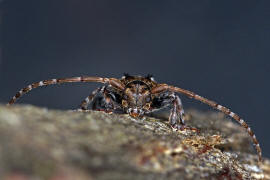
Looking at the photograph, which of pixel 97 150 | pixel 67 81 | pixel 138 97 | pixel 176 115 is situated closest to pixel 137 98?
pixel 138 97

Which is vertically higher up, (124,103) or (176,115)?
(124,103)

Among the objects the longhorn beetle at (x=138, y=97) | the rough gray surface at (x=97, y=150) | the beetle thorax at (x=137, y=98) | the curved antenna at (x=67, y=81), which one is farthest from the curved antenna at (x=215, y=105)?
the curved antenna at (x=67, y=81)

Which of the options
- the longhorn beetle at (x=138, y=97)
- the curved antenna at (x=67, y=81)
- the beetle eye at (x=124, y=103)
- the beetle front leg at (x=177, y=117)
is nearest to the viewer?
the curved antenna at (x=67, y=81)

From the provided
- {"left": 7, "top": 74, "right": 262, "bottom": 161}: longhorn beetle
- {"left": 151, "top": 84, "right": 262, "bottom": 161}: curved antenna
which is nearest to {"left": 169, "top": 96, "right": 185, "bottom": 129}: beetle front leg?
{"left": 7, "top": 74, "right": 262, "bottom": 161}: longhorn beetle

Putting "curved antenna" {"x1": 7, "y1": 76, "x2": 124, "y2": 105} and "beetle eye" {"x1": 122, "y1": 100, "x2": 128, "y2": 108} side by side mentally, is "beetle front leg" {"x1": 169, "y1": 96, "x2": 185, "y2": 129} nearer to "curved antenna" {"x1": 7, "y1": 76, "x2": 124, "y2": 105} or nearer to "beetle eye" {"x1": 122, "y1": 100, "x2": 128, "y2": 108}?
"beetle eye" {"x1": 122, "y1": 100, "x2": 128, "y2": 108}

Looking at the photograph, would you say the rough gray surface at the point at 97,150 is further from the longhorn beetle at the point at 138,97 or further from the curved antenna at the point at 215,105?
the longhorn beetle at the point at 138,97

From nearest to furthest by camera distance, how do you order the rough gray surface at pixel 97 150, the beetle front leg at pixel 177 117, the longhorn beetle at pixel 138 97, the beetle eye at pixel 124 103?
the rough gray surface at pixel 97 150, the beetle front leg at pixel 177 117, the longhorn beetle at pixel 138 97, the beetle eye at pixel 124 103

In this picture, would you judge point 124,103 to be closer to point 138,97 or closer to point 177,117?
point 138,97

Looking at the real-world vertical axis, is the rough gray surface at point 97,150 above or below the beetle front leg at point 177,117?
below

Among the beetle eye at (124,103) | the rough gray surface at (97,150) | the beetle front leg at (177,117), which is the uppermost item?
→ the beetle eye at (124,103)
